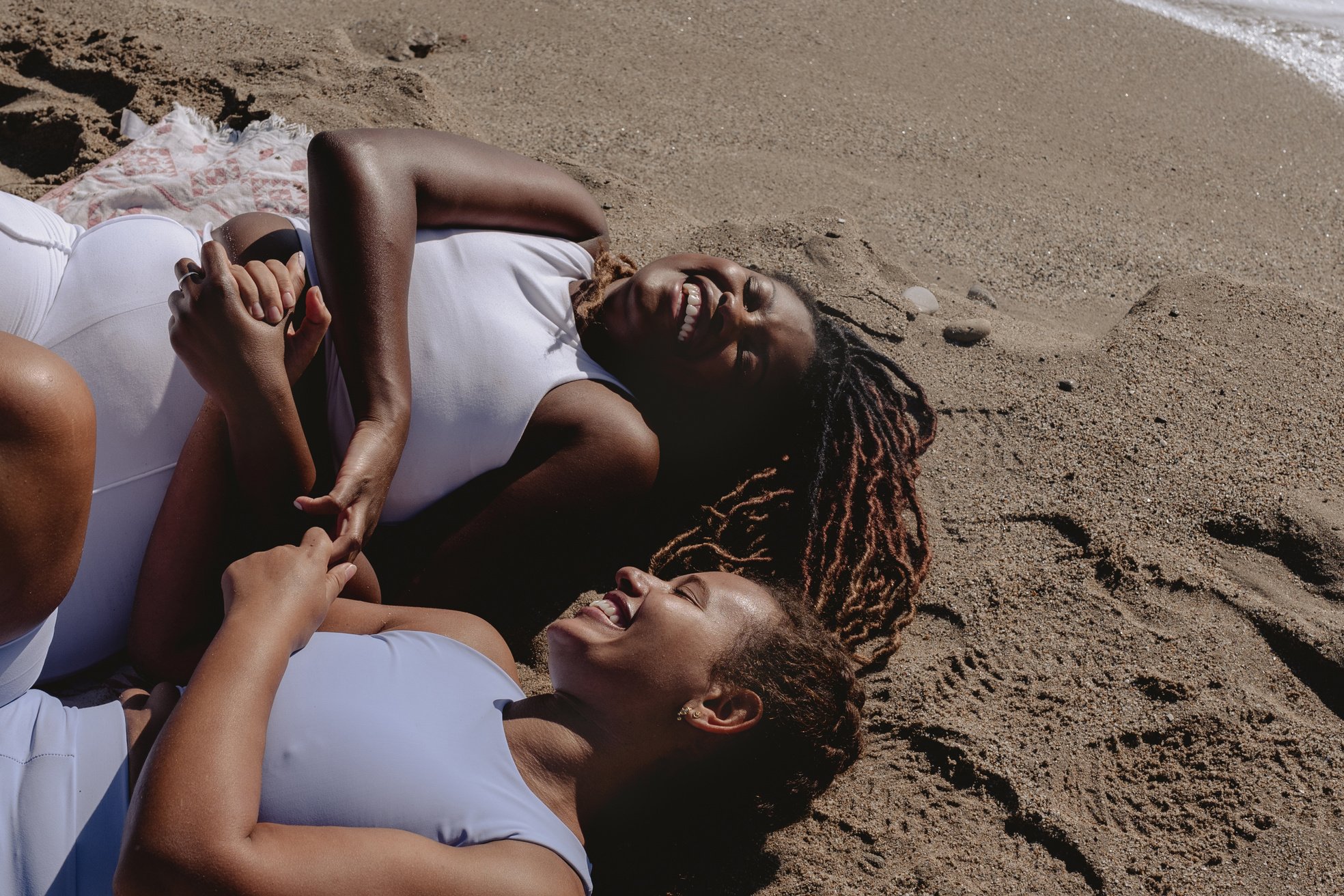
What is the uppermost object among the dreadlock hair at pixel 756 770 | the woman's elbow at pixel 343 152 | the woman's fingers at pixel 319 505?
the woman's elbow at pixel 343 152

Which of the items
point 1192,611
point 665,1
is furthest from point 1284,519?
point 665,1

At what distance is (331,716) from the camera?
5.81 feet

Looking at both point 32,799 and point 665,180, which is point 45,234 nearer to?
point 32,799

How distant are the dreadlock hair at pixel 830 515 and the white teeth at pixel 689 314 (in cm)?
27

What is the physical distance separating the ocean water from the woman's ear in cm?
524

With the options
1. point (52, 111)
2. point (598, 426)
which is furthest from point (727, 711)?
point (52, 111)

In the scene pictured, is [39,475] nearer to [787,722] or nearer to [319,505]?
[319,505]

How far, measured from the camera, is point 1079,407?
304 cm

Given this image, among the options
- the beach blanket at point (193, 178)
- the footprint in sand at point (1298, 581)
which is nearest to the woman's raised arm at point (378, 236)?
the beach blanket at point (193, 178)

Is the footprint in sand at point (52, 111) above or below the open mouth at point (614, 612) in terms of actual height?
above

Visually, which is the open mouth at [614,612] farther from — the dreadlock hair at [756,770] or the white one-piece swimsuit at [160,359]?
the white one-piece swimsuit at [160,359]

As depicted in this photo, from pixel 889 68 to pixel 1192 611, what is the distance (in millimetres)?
3034

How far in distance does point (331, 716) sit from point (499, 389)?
819 mm

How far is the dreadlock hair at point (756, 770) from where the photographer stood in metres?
2.04
